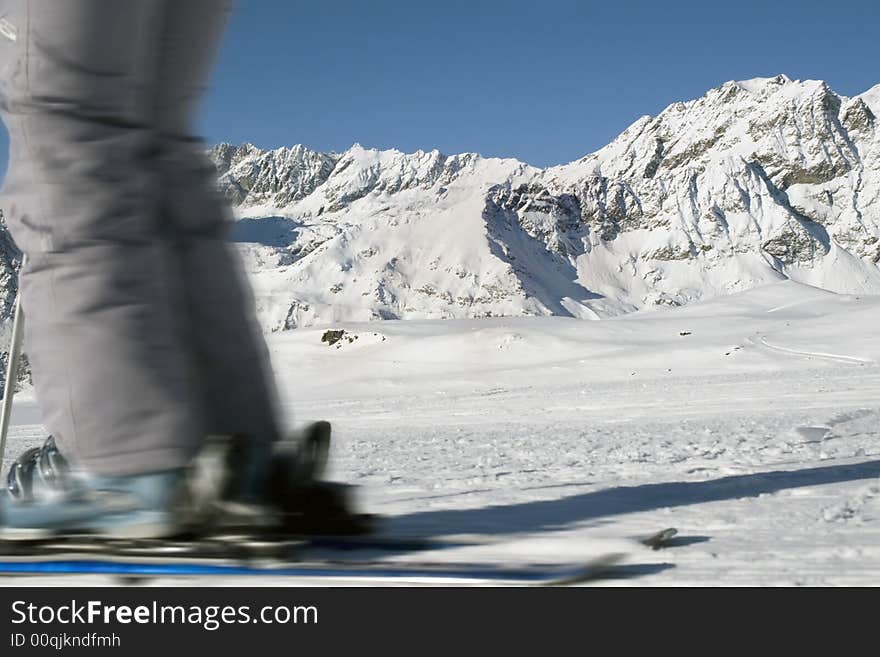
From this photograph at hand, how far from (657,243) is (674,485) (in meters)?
178

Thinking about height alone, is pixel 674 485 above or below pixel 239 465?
below

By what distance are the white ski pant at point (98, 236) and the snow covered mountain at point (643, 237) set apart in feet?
485

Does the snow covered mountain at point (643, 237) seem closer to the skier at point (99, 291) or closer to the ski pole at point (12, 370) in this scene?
the ski pole at point (12, 370)

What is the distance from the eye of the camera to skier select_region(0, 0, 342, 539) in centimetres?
188

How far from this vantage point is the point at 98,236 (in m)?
1.95

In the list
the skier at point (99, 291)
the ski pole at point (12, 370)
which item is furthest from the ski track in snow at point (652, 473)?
the ski pole at point (12, 370)

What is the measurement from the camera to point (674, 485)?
292 cm

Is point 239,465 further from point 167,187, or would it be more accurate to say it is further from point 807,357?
point 807,357

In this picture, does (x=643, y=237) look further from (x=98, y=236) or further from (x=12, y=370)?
(x=98, y=236)

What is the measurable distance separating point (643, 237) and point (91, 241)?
183 meters

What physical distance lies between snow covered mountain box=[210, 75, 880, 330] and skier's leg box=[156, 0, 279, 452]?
148m

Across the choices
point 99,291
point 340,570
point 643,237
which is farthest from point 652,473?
point 643,237

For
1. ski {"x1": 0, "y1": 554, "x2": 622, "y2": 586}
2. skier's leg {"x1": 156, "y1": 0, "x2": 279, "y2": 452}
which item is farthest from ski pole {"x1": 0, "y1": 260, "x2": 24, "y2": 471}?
ski {"x1": 0, "y1": 554, "x2": 622, "y2": 586}
